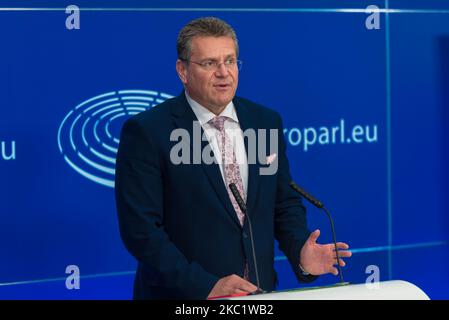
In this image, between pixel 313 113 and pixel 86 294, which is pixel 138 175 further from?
pixel 313 113

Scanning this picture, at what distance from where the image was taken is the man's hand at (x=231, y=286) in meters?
2.67

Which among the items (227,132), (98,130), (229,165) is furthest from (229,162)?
(98,130)

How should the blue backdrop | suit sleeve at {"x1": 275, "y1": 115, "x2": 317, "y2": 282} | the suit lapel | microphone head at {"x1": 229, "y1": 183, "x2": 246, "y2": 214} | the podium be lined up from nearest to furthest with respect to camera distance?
the podium
microphone head at {"x1": 229, "y1": 183, "x2": 246, "y2": 214}
the suit lapel
suit sleeve at {"x1": 275, "y1": 115, "x2": 317, "y2": 282}
the blue backdrop

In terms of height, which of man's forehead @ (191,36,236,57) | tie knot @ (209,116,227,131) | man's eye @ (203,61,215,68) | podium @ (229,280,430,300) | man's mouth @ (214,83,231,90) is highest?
man's forehead @ (191,36,236,57)

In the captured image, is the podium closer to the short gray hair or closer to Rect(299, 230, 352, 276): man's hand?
Rect(299, 230, 352, 276): man's hand

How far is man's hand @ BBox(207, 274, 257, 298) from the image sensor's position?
2.67 m

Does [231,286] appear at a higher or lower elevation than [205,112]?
lower

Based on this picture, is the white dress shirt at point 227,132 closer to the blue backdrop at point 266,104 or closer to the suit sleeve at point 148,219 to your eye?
the suit sleeve at point 148,219

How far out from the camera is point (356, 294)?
232cm

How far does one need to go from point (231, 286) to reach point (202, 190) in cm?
44

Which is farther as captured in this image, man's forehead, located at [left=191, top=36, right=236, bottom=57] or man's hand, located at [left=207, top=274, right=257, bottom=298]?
man's forehead, located at [left=191, top=36, right=236, bottom=57]

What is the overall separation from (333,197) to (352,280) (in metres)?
0.59

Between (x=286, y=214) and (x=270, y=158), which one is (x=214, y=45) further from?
(x=286, y=214)

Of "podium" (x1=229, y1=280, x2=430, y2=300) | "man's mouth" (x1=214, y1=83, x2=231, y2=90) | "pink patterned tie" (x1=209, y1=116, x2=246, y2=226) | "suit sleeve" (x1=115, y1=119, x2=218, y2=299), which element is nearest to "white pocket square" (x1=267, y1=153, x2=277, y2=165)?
"pink patterned tie" (x1=209, y1=116, x2=246, y2=226)
